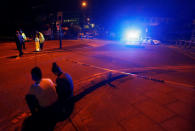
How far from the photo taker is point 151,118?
3.35m

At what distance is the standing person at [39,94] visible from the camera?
8.89ft

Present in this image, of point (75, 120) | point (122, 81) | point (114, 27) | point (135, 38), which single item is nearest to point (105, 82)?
point (122, 81)

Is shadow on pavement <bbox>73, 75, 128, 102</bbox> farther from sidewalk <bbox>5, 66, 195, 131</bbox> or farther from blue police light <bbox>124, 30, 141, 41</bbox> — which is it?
blue police light <bbox>124, 30, 141, 41</bbox>

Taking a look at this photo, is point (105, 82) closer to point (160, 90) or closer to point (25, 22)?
point (160, 90)

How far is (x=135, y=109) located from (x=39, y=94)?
2562 mm

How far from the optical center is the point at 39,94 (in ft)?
8.91

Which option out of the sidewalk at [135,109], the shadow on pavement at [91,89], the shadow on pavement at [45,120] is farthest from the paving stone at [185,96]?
the shadow on pavement at [45,120]

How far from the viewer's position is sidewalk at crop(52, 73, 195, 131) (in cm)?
312

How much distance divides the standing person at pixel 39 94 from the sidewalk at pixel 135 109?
68 centimetres

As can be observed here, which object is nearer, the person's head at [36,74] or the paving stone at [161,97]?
the person's head at [36,74]

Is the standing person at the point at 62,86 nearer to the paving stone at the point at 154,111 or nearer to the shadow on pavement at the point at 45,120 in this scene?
the shadow on pavement at the point at 45,120

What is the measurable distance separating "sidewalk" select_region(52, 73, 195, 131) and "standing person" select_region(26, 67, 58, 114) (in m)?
0.68

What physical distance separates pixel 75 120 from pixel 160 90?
328 centimetres

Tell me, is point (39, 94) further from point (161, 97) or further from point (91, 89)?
point (161, 97)
